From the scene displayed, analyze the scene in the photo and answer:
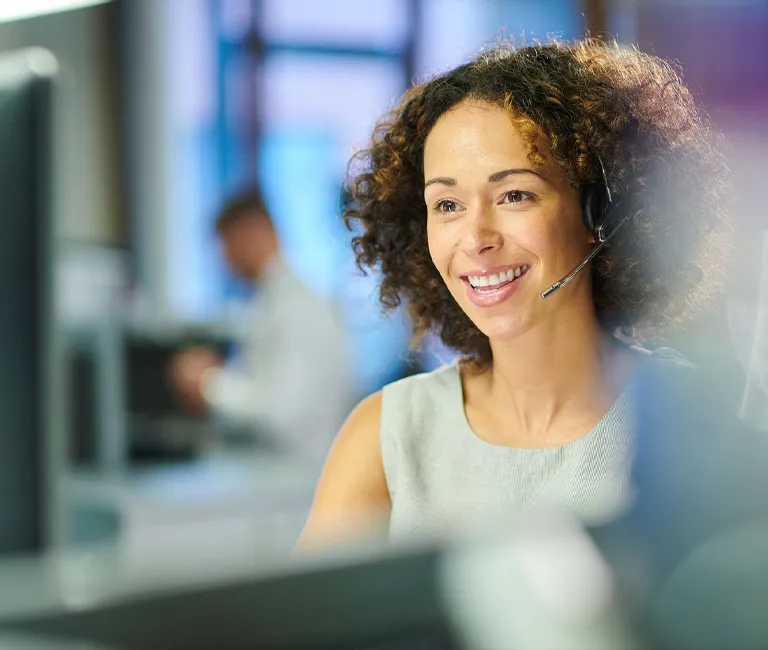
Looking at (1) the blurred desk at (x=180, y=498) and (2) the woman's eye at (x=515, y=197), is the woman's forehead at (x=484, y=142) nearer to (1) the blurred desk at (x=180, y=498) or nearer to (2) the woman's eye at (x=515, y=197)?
(2) the woman's eye at (x=515, y=197)

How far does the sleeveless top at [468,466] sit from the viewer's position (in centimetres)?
50

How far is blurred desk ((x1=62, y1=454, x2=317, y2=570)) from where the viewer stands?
5.75 ft

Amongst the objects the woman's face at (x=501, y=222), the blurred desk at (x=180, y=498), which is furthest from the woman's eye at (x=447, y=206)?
the blurred desk at (x=180, y=498)

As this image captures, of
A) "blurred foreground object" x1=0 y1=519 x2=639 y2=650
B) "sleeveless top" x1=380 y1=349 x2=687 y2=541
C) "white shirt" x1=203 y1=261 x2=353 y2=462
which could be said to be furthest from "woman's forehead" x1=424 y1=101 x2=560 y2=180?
"white shirt" x1=203 y1=261 x2=353 y2=462

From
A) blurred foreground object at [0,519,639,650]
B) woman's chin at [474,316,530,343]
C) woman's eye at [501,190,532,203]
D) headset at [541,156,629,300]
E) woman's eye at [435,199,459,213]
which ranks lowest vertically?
blurred foreground object at [0,519,639,650]

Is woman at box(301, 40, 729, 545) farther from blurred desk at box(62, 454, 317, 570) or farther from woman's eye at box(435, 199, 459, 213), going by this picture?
blurred desk at box(62, 454, 317, 570)

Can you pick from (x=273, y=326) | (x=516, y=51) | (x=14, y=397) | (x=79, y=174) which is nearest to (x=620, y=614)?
(x=516, y=51)

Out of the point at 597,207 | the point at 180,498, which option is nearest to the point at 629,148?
the point at 597,207

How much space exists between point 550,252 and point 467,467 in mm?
131

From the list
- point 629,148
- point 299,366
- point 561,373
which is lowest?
point 561,373

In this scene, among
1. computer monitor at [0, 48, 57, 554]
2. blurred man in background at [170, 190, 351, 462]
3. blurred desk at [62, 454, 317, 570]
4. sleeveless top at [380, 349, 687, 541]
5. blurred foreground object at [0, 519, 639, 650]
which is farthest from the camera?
blurred desk at [62, 454, 317, 570]

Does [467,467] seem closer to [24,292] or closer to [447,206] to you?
[447,206]

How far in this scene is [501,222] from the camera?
52cm

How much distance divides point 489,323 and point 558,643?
11.8 inches
